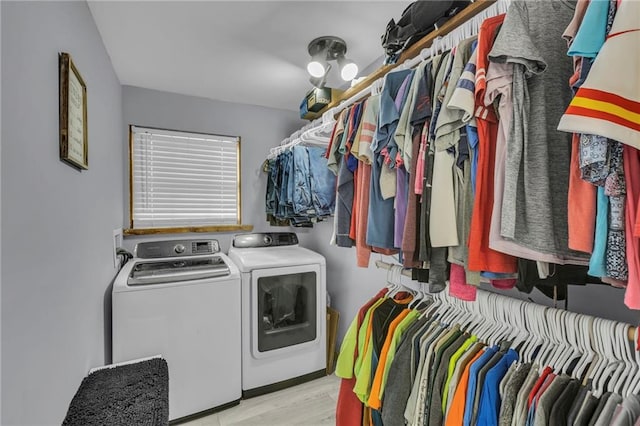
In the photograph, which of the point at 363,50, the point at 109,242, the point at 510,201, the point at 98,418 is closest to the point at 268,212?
the point at 109,242

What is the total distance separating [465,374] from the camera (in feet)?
3.27

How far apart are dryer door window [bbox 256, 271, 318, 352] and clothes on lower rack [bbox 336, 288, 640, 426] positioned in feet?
3.17

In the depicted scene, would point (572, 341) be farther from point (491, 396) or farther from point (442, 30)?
point (442, 30)

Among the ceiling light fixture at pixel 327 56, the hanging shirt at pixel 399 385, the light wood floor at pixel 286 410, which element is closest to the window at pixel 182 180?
the ceiling light fixture at pixel 327 56

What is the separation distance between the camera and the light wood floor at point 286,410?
1.99 meters

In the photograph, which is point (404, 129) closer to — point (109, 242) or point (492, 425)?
point (492, 425)

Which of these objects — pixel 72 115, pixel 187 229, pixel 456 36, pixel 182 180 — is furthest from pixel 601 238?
pixel 182 180

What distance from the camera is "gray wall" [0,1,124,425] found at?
2.50 feet

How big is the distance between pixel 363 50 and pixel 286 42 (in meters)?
0.55

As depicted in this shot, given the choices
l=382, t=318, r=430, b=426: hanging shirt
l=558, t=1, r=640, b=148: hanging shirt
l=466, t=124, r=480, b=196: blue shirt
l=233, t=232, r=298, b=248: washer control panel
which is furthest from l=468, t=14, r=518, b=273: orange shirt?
l=233, t=232, r=298, b=248: washer control panel

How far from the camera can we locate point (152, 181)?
272 cm

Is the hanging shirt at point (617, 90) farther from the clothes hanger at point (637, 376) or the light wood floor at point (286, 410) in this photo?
the light wood floor at point (286, 410)

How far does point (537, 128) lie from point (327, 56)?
1.64m

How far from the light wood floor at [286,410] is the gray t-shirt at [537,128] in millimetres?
1921
